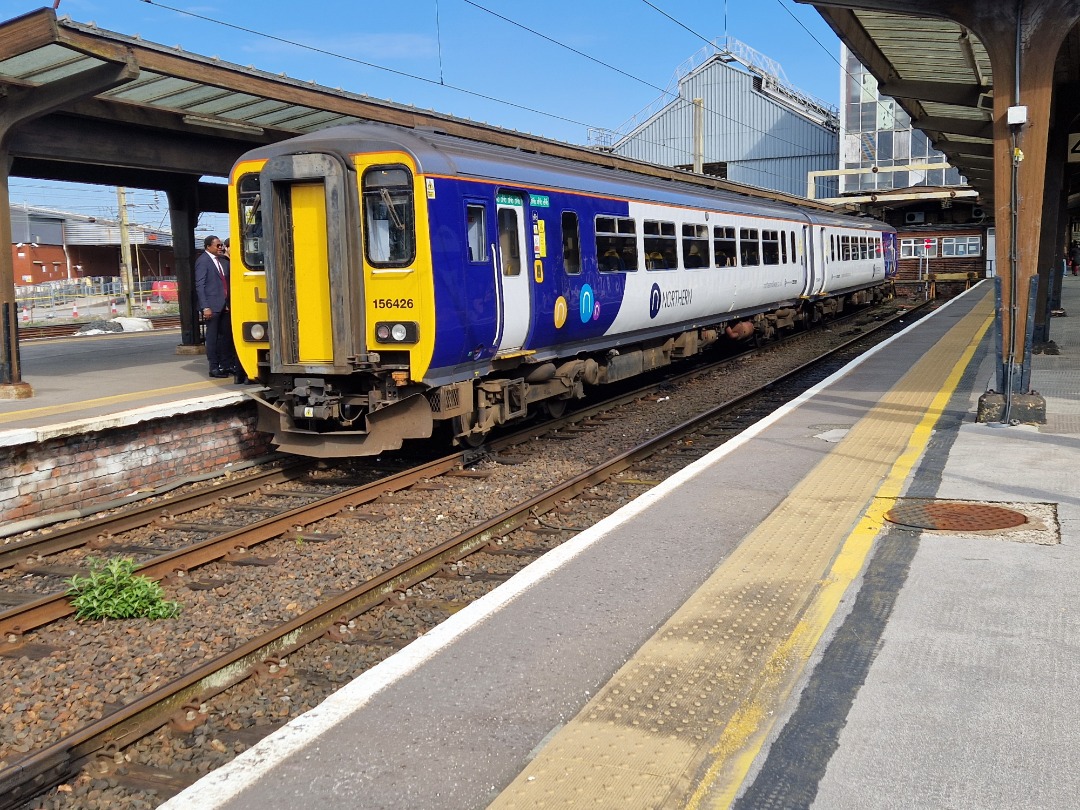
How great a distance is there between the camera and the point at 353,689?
397 centimetres

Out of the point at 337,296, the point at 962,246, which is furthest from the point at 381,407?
the point at 962,246

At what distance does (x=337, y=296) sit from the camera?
335 inches

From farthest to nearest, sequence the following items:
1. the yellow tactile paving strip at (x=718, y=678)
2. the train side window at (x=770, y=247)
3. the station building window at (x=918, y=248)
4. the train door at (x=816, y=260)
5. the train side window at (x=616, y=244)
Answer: the station building window at (x=918, y=248)
the train door at (x=816, y=260)
the train side window at (x=770, y=247)
the train side window at (x=616, y=244)
the yellow tactile paving strip at (x=718, y=678)

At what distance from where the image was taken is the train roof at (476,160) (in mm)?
8430

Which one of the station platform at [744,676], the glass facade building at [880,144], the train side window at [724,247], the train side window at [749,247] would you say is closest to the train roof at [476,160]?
the train side window at [724,247]

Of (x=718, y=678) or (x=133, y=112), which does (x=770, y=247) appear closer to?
(x=133, y=112)

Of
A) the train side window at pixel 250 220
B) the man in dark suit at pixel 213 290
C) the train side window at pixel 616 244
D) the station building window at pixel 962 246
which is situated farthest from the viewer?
the station building window at pixel 962 246

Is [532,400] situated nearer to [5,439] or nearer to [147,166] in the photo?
[5,439]

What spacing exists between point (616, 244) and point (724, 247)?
4.42 meters

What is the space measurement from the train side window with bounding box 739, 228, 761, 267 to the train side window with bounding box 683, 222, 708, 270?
196cm

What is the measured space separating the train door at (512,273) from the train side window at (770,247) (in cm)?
936

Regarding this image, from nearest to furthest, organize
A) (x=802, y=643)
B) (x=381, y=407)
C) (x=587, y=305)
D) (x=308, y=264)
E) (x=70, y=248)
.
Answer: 1. (x=802, y=643)
2. (x=381, y=407)
3. (x=308, y=264)
4. (x=587, y=305)
5. (x=70, y=248)

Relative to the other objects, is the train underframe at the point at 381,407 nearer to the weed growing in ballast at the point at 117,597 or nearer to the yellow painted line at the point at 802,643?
the weed growing in ballast at the point at 117,597

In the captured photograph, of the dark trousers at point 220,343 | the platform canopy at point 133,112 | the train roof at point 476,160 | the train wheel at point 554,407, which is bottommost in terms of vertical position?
the train wheel at point 554,407
